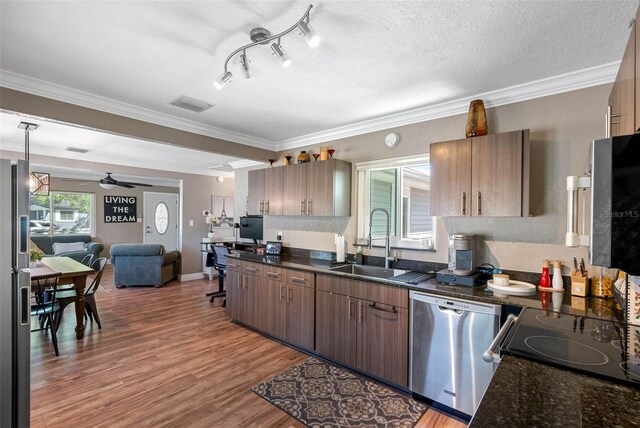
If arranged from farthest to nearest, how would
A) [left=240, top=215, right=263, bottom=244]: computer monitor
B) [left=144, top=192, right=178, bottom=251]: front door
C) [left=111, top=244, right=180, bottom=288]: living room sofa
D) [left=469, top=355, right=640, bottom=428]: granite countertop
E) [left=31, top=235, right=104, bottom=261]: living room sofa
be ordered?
[left=144, top=192, right=178, bottom=251]: front door < [left=31, top=235, right=104, bottom=261]: living room sofa < [left=111, top=244, right=180, bottom=288]: living room sofa < [left=240, top=215, right=263, bottom=244]: computer monitor < [left=469, top=355, right=640, bottom=428]: granite countertop

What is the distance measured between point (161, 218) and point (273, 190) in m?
6.38

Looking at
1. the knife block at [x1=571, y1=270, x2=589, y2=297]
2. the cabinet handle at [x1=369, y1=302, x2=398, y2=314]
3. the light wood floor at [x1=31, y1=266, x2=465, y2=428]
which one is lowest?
the light wood floor at [x1=31, y1=266, x2=465, y2=428]

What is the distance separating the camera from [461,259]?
8.38 feet

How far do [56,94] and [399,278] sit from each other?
3.34 metres

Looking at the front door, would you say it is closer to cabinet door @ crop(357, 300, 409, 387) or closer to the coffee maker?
cabinet door @ crop(357, 300, 409, 387)

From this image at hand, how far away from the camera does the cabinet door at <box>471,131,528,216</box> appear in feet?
7.58

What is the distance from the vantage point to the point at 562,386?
0.94 m

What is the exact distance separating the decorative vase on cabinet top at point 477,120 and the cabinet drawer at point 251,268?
2558 mm

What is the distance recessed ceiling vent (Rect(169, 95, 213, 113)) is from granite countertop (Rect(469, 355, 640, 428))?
9.99 feet

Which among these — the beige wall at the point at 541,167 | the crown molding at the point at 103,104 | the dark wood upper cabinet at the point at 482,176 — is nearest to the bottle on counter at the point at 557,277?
the beige wall at the point at 541,167

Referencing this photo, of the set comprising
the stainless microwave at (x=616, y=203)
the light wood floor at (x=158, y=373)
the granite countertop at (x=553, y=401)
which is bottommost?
the light wood floor at (x=158, y=373)

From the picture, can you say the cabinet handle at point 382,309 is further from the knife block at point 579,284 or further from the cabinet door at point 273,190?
the cabinet door at point 273,190

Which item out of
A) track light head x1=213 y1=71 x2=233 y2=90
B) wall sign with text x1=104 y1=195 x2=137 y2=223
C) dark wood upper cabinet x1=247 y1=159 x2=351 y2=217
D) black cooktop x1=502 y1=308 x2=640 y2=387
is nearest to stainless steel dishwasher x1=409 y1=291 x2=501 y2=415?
black cooktop x1=502 y1=308 x2=640 y2=387

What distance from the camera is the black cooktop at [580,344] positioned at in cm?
103
